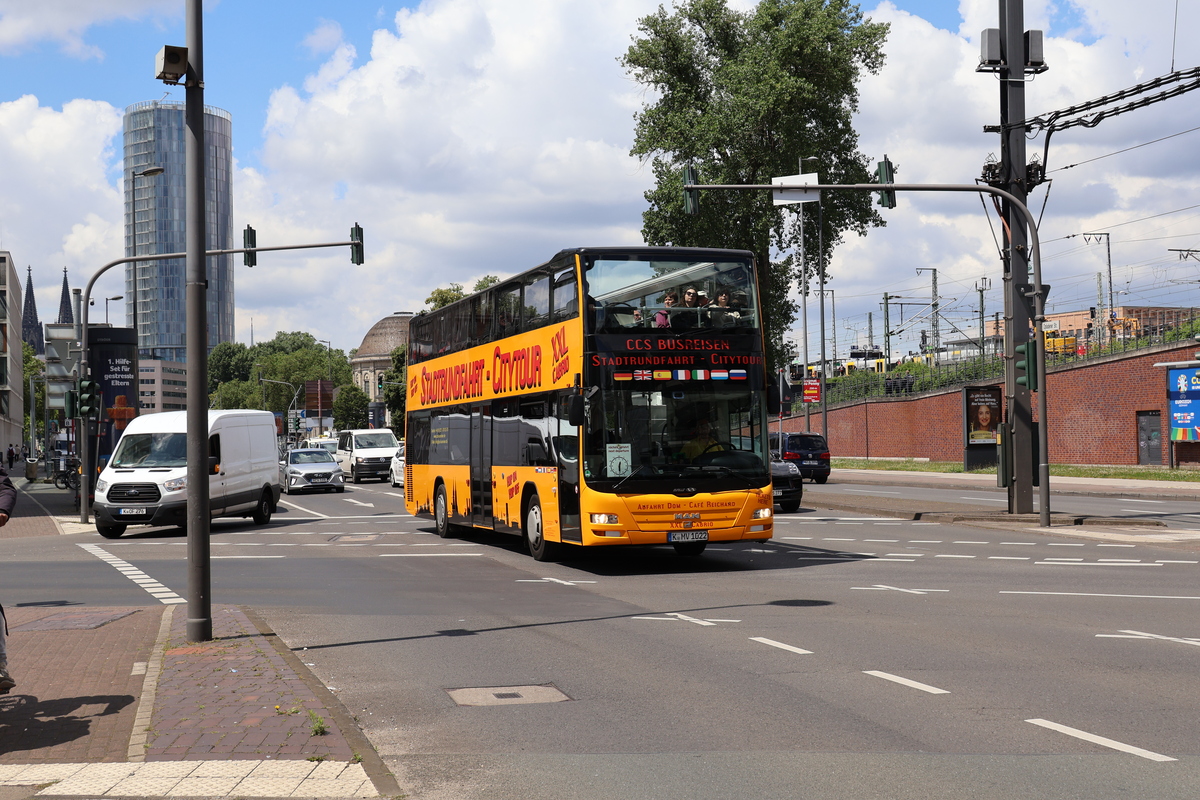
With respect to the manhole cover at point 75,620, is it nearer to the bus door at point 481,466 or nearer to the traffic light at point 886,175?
the bus door at point 481,466

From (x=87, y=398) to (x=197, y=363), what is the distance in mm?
19476

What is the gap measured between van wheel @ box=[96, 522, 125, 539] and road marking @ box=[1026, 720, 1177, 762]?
20602mm

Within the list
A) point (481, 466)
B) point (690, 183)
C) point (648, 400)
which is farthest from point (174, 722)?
point (690, 183)

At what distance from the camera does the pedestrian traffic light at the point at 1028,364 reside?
21516mm

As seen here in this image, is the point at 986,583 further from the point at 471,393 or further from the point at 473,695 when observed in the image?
the point at 471,393

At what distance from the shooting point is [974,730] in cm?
667

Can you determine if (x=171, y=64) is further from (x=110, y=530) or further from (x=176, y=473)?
(x=110, y=530)

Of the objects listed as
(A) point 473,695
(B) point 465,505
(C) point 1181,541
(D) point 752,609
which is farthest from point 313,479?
(A) point 473,695

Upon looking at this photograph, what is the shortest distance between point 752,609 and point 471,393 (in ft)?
30.5

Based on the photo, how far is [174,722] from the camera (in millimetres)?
6738

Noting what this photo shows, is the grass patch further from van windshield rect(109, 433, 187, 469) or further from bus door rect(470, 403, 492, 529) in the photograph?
van windshield rect(109, 433, 187, 469)

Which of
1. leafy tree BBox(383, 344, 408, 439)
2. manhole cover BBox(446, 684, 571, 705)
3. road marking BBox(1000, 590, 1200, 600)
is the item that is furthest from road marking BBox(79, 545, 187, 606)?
leafy tree BBox(383, 344, 408, 439)

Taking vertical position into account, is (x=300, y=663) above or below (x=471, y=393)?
below

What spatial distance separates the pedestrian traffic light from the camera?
2152 centimetres
